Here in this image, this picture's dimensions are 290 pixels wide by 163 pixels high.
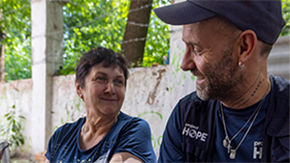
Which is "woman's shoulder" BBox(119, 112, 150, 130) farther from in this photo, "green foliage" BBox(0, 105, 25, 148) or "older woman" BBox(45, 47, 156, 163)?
"green foliage" BBox(0, 105, 25, 148)

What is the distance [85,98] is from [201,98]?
1136 millimetres

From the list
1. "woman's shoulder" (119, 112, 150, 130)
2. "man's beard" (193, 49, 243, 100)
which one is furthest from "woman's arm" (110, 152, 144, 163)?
"man's beard" (193, 49, 243, 100)

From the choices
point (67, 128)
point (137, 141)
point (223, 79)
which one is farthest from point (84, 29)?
point (223, 79)

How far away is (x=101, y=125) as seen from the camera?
183cm

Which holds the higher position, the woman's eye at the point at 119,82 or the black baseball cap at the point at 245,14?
the black baseball cap at the point at 245,14

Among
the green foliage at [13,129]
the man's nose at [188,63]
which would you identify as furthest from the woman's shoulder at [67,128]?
→ the green foliage at [13,129]

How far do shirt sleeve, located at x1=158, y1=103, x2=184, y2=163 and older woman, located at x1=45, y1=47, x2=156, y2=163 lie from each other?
1.46 feet

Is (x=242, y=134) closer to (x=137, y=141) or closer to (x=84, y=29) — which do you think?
(x=137, y=141)

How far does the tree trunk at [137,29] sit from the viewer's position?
12.7 ft

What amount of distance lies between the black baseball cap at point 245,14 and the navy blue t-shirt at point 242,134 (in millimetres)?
264

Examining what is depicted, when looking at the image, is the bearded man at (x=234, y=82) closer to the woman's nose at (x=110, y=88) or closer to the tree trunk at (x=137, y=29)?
the woman's nose at (x=110, y=88)

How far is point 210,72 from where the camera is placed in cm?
96

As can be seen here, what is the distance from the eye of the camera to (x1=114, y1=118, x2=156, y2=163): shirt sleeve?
155 centimetres

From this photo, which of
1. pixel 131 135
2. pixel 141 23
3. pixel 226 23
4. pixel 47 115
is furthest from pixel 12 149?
pixel 226 23
